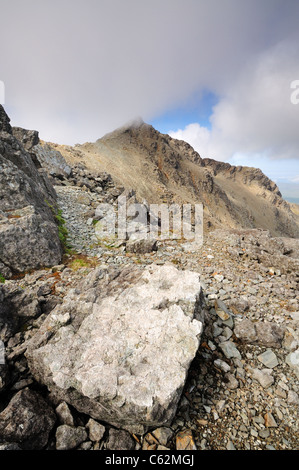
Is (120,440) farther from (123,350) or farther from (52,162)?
(52,162)

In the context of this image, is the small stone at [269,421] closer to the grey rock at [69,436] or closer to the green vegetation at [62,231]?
the grey rock at [69,436]

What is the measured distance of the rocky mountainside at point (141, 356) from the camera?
12.4 ft

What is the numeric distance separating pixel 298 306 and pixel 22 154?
55.6 feet

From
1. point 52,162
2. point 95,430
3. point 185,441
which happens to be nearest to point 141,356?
point 95,430

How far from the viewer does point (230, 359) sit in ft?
18.3

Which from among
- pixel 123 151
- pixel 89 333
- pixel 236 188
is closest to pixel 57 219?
pixel 89 333

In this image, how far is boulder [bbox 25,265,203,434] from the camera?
378cm

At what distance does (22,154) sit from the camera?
13281 mm

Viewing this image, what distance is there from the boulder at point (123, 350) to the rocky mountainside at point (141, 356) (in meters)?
0.02

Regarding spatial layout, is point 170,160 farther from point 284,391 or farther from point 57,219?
point 284,391

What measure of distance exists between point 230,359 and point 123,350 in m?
3.15

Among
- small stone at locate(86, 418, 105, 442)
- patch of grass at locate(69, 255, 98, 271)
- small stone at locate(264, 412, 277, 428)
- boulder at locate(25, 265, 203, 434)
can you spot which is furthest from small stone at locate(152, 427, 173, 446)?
patch of grass at locate(69, 255, 98, 271)

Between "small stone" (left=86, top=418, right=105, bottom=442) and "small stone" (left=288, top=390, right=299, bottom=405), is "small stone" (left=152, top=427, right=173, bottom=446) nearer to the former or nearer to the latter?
"small stone" (left=86, top=418, right=105, bottom=442)

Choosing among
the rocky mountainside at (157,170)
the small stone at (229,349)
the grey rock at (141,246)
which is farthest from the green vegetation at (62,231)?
the rocky mountainside at (157,170)
